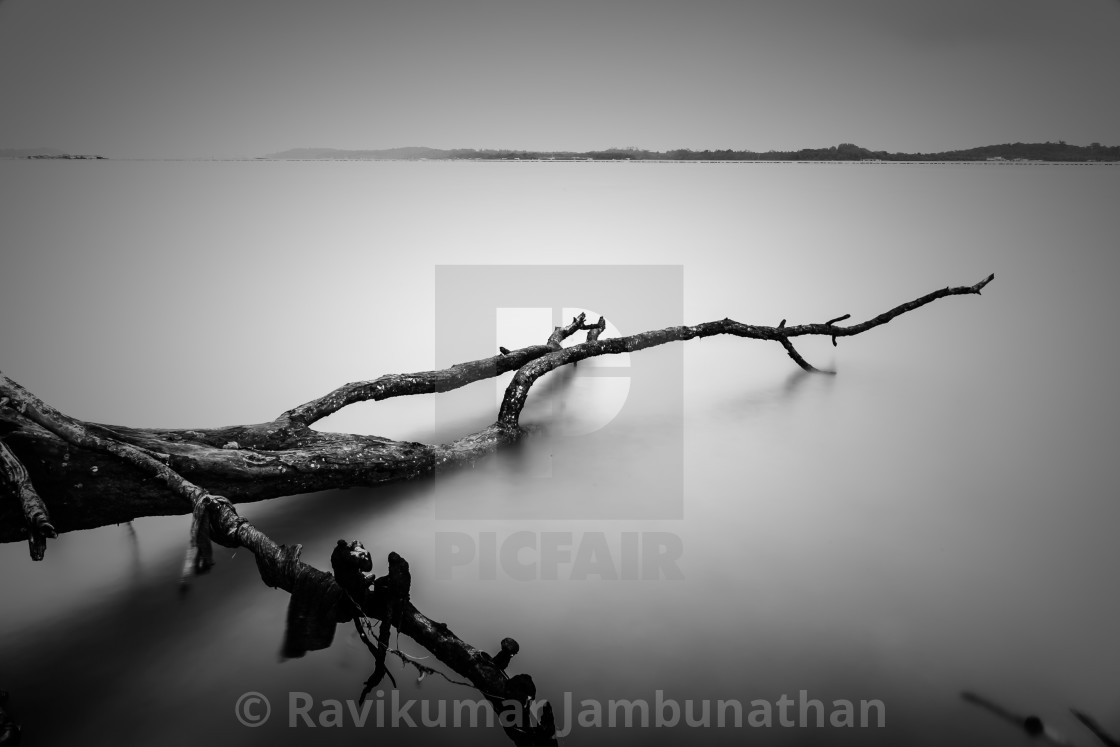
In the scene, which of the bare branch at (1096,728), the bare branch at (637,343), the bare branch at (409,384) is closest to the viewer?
the bare branch at (1096,728)

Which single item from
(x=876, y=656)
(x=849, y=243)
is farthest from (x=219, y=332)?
(x=849, y=243)

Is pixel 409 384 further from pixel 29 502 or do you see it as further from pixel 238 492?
pixel 29 502

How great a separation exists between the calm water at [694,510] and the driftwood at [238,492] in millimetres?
229

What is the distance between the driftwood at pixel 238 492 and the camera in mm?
1299

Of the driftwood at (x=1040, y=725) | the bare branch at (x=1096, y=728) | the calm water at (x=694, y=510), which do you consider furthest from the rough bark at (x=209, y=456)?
the bare branch at (x=1096, y=728)

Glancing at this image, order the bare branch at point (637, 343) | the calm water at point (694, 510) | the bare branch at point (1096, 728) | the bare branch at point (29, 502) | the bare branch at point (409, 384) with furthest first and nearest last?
the bare branch at point (637, 343), the bare branch at point (409, 384), the calm water at point (694, 510), the bare branch at point (1096, 728), the bare branch at point (29, 502)

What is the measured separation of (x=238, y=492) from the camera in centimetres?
196

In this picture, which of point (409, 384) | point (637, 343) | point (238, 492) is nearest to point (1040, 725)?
point (238, 492)

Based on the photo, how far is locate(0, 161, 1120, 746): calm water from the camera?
1567 mm

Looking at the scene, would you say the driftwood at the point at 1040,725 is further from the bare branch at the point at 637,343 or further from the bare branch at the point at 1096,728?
the bare branch at the point at 637,343

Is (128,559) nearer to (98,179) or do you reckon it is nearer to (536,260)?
(536,260)

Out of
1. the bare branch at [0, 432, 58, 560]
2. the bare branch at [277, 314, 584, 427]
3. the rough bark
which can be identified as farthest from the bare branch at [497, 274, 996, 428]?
the bare branch at [0, 432, 58, 560]

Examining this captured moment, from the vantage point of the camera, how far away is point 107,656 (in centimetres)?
158

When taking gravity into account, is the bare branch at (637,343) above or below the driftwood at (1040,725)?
above
